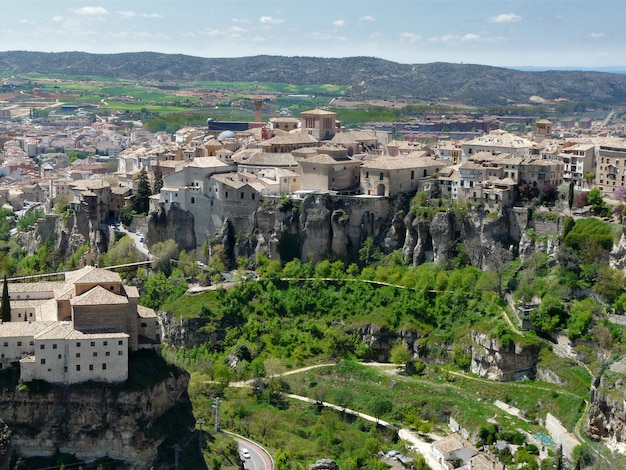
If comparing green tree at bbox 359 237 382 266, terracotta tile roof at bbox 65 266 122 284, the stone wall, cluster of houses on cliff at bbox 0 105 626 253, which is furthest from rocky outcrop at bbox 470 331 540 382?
terracotta tile roof at bbox 65 266 122 284

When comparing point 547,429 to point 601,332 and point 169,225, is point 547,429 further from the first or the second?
point 169,225

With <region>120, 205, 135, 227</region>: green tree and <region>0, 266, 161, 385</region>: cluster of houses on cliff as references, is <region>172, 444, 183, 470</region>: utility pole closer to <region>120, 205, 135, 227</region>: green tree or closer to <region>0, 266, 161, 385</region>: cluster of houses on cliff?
<region>0, 266, 161, 385</region>: cluster of houses on cliff

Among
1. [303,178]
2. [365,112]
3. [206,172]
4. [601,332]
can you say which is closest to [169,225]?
[206,172]

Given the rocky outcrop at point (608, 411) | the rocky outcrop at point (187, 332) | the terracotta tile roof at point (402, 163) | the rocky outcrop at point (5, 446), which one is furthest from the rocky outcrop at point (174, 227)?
the rocky outcrop at point (608, 411)

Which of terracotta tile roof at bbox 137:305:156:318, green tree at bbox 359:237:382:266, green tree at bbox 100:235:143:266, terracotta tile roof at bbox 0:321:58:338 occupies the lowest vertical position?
green tree at bbox 100:235:143:266

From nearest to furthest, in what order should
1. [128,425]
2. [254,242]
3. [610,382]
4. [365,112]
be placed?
[128,425]
[610,382]
[254,242]
[365,112]

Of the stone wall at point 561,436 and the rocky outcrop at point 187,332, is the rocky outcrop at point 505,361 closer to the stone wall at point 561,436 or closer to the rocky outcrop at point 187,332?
the stone wall at point 561,436

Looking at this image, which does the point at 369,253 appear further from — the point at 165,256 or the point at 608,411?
the point at 608,411
